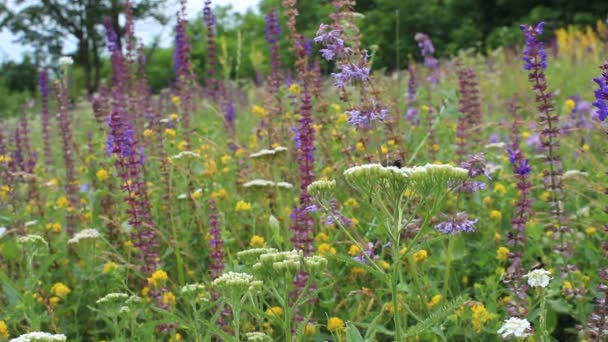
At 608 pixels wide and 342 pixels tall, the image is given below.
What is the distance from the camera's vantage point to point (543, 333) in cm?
178

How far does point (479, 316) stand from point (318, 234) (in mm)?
931

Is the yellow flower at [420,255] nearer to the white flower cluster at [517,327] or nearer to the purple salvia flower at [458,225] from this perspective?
the purple salvia flower at [458,225]

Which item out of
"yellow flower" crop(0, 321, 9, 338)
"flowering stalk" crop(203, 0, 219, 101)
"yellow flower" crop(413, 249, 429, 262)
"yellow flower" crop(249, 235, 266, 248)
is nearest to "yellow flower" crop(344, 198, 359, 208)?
"yellow flower" crop(249, 235, 266, 248)

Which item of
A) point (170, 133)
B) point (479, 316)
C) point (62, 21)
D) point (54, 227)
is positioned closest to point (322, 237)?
point (479, 316)

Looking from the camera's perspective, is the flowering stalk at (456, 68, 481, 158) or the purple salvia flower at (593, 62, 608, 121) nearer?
the purple salvia flower at (593, 62, 608, 121)

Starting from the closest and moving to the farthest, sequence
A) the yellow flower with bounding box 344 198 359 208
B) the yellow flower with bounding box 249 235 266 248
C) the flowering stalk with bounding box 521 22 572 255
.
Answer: the flowering stalk with bounding box 521 22 572 255 < the yellow flower with bounding box 249 235 266 248 < the yellow flower with bounding box 344 198 359 208

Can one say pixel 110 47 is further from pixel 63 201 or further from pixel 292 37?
pixel 292 37

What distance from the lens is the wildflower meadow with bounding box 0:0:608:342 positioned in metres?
1.88

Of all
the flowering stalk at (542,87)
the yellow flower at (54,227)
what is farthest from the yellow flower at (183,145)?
the flowering stalk at (542,87)

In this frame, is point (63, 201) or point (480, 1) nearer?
point (63, 201)

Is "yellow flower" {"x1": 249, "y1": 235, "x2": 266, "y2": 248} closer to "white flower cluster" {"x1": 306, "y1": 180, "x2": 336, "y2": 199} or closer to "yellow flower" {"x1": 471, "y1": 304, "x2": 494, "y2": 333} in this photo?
"yellow flower" {"x1": 471, "y1": 304, "x2": 494, "y2": 333}

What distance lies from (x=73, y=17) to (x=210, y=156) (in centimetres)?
3815

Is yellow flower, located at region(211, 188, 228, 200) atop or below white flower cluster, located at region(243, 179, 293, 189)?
below

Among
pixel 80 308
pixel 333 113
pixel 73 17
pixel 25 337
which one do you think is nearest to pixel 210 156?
pixel 333 113
